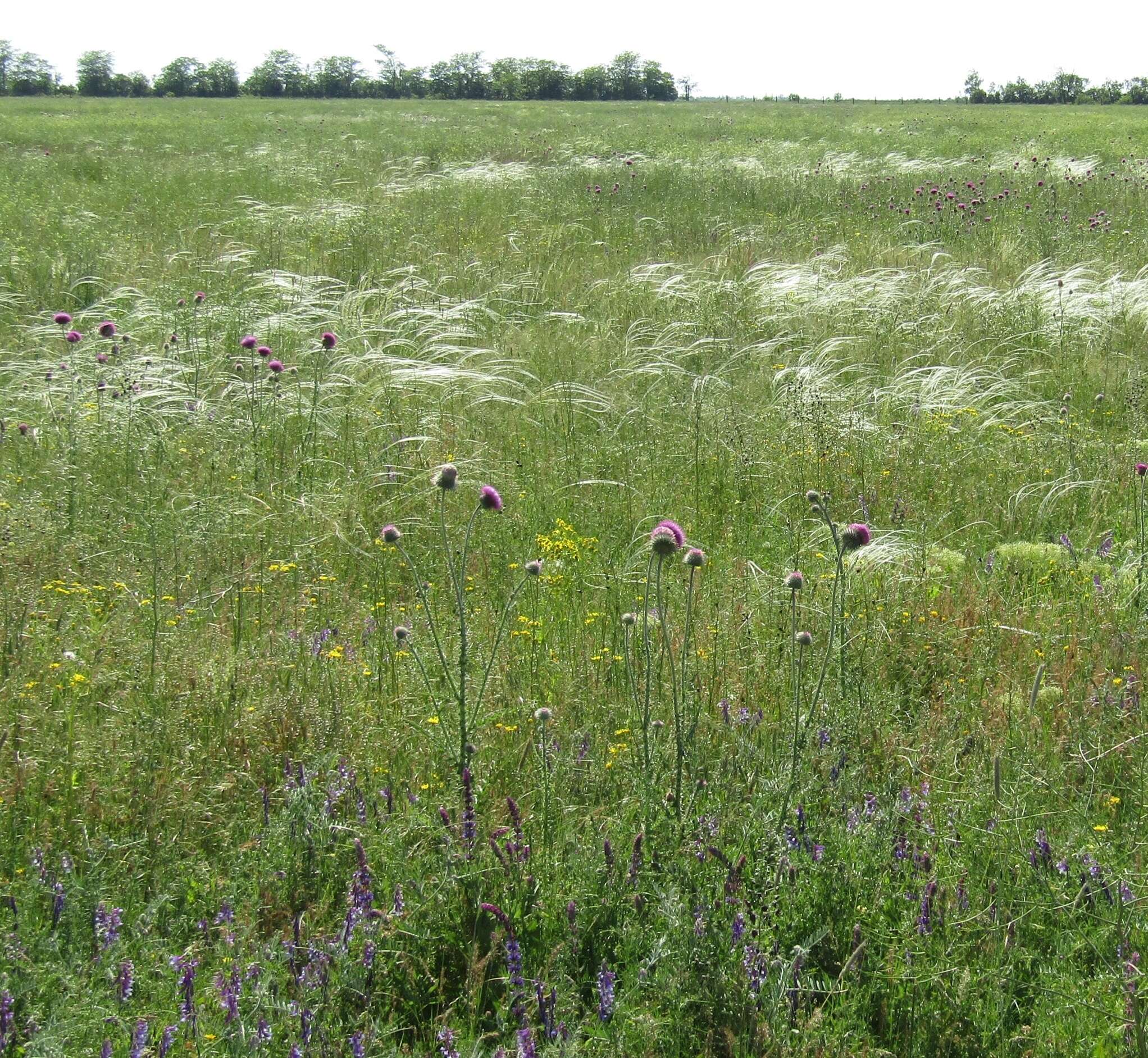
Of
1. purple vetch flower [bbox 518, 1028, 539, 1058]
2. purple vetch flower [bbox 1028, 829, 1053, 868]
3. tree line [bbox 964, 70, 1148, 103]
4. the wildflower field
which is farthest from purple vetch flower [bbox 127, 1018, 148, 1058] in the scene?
tree line [bbox 964, 70, 1148, 103]

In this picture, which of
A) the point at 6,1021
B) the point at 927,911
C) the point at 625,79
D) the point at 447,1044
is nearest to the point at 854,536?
the point at 927,911

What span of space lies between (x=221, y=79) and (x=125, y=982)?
86.6 metres

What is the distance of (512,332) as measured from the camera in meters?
6.59

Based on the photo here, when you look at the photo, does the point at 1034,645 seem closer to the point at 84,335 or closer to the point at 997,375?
the point at 997,375

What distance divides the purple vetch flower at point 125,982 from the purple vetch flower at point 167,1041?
3.6 inches

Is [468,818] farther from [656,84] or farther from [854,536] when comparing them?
[656,84]

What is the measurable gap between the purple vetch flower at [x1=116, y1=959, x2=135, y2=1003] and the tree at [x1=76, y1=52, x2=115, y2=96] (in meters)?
83.4

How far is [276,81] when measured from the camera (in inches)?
3024

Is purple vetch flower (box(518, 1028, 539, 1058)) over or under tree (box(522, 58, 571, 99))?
under

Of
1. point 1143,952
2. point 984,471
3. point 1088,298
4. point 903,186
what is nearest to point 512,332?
point 984,471

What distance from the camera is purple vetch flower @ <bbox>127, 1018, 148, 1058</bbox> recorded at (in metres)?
1.51

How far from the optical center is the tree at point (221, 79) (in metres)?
74.9

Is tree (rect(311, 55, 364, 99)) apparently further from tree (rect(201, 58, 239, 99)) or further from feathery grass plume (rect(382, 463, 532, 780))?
feathery grass plume (rect(382, 463, 532, 780))

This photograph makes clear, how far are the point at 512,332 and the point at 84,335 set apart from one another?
279cm
